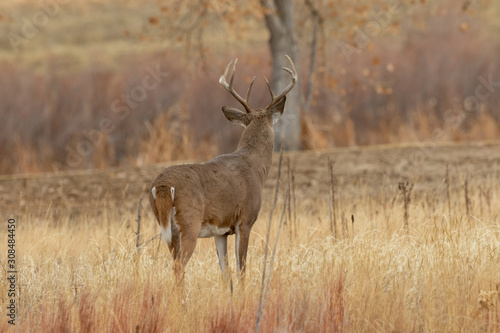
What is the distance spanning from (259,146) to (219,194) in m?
1.01

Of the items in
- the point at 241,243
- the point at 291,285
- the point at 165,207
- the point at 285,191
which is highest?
the point at 285,191

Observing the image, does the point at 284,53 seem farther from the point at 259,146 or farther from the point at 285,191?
the point at 259,146

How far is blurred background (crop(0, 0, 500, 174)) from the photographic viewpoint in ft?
48.7

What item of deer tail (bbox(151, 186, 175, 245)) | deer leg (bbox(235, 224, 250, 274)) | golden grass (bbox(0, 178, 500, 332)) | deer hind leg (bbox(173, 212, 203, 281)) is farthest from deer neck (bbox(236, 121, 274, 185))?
deer tail (bbox(151, 186, 175, 245))

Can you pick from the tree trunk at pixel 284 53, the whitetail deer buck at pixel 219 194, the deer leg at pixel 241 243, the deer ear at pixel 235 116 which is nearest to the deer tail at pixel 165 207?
the whitetail deer buck at pixel 219 194

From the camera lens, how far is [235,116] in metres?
6.92

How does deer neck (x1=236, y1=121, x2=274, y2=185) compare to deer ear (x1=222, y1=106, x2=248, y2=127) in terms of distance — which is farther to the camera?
deer ear (x1=222, y1=106, x2=248, y2=127)

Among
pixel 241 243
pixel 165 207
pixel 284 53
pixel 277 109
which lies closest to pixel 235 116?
pixel 277 109

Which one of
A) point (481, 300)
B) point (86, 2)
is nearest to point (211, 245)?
point (481, 300)

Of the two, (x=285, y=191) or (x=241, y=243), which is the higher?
(x=285, y=191)

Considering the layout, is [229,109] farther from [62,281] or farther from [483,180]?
[483,180]

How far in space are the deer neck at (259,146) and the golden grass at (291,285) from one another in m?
0.74

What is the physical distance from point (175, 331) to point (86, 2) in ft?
155

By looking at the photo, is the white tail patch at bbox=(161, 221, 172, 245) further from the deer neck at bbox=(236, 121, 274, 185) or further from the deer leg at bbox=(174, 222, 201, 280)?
the deer neck at bbox=(236, 121, 274, 185)
